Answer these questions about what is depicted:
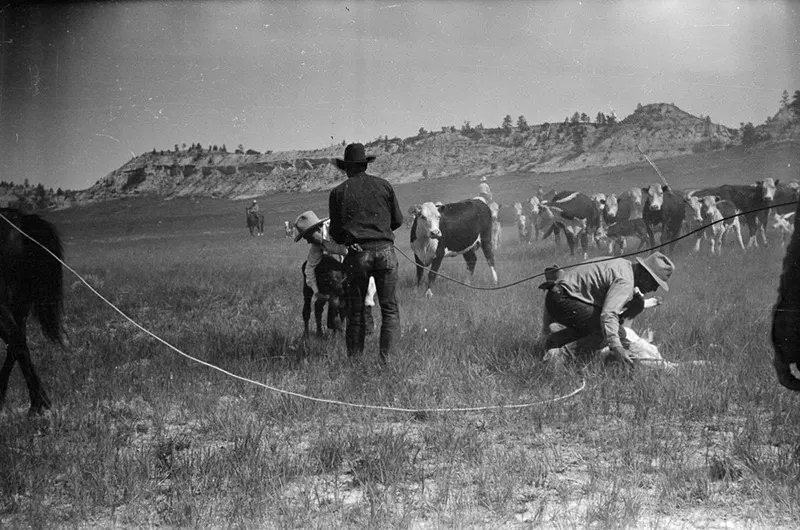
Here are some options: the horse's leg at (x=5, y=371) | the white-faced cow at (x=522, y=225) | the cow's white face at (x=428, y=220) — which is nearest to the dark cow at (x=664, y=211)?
the white-faced cow at (x=522, y=225)

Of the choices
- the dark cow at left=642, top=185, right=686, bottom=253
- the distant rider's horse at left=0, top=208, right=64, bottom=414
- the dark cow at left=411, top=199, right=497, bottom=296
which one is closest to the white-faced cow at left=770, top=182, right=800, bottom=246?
the dark cow at left=642, top=185, right=686, bottom=253

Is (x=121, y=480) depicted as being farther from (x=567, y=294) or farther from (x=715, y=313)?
(x=715, y=313)

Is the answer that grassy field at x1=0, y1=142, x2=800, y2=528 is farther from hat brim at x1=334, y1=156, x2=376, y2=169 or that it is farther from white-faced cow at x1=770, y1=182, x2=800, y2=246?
hat brim at x1=334, y1=156, x2=376, y2=169

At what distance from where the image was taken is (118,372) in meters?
5.94

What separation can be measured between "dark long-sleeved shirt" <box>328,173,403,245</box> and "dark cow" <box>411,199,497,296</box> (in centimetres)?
200

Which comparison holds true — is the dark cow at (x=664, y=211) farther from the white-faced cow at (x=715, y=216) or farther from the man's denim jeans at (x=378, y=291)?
the man's denim jeans at (x=378, y=291)

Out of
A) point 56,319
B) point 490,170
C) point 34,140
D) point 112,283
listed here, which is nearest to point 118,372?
point 56,319

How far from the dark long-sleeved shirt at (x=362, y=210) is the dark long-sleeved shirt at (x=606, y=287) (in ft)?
5.36

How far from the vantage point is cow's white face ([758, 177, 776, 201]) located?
6.10 meters

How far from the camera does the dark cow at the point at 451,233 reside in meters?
8.30

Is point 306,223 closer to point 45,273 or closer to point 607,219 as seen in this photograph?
point 45,273

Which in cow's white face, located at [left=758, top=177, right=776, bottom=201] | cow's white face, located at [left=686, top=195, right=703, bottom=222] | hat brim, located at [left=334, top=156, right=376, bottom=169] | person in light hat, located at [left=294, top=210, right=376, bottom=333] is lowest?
person in light hat, located at [left=294, top=210, right=376, bottom=333]

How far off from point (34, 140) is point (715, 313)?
6.60m

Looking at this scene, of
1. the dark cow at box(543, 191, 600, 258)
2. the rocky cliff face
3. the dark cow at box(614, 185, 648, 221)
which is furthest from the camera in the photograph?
the dark cow at box(543, 191, 600, 258)
